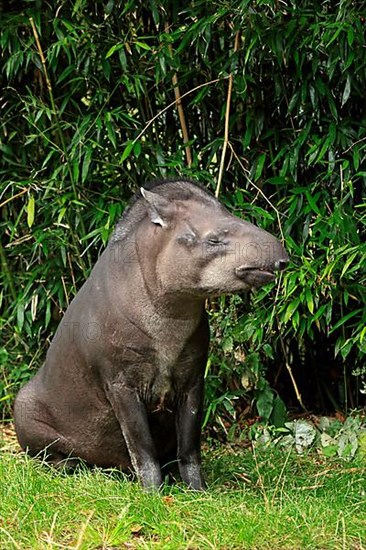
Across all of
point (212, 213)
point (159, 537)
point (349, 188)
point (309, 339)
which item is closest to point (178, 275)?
point (212, 213)

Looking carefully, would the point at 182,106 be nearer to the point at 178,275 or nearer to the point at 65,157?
the point at 65,157

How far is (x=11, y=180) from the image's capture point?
279 inches

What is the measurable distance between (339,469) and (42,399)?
5.11ft

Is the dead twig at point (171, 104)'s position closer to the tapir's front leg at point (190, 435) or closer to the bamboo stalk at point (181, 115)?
the bamboo stalk at point (181, 115)

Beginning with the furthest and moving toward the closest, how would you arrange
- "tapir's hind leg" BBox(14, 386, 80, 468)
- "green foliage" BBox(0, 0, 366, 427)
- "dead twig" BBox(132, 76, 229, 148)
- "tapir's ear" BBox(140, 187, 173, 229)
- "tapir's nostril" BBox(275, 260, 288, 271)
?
1. "dead twig" BBox(132, 76, 229, 148)
2. "green foliage" BBox(0, 0, 366, 427)
3. "tapir's hind leg" BBox(14, 386, 80, 468)
4. "tapir's ear" BBox(140, 187, 173, 229)
5. "tapir's nostril" BBox(275, 260, 288, 271)

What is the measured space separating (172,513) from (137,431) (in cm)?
62

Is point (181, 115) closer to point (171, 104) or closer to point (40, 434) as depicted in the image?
point (171, 104)

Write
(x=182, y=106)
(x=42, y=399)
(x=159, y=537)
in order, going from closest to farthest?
(x=159, y=537)
(x=42, y=399)
(x=182, y=106)

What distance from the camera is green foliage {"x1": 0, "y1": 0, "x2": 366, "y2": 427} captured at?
6160 mm

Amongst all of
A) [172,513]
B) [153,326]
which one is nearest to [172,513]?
[172,513]

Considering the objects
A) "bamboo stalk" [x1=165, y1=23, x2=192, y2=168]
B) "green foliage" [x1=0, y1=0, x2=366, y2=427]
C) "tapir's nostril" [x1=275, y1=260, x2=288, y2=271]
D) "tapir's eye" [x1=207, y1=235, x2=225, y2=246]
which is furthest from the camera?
"bamboo stalk" [x1=165, y1=23, x2=192, y2=168]

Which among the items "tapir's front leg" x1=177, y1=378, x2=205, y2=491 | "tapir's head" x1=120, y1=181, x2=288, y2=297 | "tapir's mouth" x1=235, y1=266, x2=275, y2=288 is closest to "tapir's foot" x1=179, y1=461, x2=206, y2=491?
"tapir's front leg" x1=177, y1=378, x2=205, y2=491

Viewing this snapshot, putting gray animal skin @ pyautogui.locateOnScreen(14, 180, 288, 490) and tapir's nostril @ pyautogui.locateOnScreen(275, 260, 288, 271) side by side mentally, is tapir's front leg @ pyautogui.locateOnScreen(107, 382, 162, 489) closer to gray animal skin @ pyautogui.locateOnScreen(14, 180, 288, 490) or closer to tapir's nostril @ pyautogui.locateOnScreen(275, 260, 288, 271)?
gray animal skin @ pyautogui.locateOnScreen(14, 180, 288, 490)

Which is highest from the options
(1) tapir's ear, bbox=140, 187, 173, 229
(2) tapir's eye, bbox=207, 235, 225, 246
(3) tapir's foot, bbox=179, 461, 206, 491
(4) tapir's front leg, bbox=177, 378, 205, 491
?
(1) tapir's ear, bbox=140, 187, 173, 229
